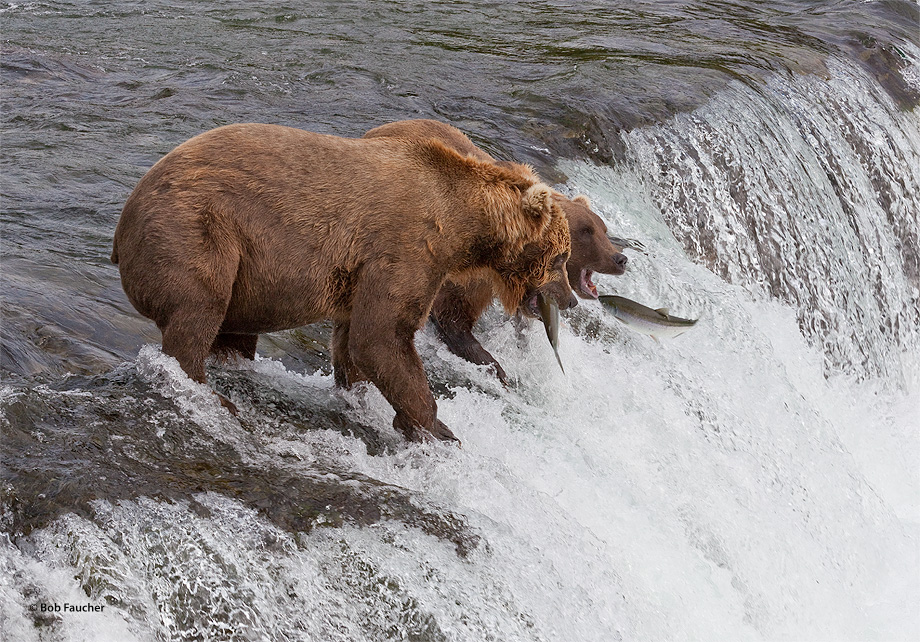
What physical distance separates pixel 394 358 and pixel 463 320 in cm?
156

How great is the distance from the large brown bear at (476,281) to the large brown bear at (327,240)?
2.93 ft

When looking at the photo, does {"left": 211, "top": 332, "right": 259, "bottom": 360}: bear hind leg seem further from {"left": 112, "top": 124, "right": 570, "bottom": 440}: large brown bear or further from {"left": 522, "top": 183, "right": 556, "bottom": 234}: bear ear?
{"left": 522, "top": 183, "right": 556, "bottom": 234}: bear ear

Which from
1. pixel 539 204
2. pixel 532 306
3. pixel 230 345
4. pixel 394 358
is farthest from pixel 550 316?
pixel 230 345

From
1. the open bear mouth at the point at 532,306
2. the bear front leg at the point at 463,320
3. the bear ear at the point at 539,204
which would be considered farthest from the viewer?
the bear front leg at the point at 463,320

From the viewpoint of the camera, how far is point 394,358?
181 inches

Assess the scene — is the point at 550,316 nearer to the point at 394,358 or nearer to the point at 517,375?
the point at 394,358

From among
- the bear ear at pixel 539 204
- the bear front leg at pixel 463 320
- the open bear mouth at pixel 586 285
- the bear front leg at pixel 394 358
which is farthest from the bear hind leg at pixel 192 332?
the open bear mouth at pixel 586 285

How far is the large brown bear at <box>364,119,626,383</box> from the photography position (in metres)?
5.95

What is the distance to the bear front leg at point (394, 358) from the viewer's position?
178 inches

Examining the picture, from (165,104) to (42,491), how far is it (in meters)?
6.11

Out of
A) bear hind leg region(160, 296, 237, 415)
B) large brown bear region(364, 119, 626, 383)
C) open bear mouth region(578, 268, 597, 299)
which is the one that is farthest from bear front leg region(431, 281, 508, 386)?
bear hind leg region(160, 296, 237, 415)

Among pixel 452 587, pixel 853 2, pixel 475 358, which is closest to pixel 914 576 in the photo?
pixel 475 358

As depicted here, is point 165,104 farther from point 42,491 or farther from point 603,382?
point 42,491

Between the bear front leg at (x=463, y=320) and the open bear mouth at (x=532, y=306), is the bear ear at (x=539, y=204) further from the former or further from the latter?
the bear front leg at (x=463, y=320)
